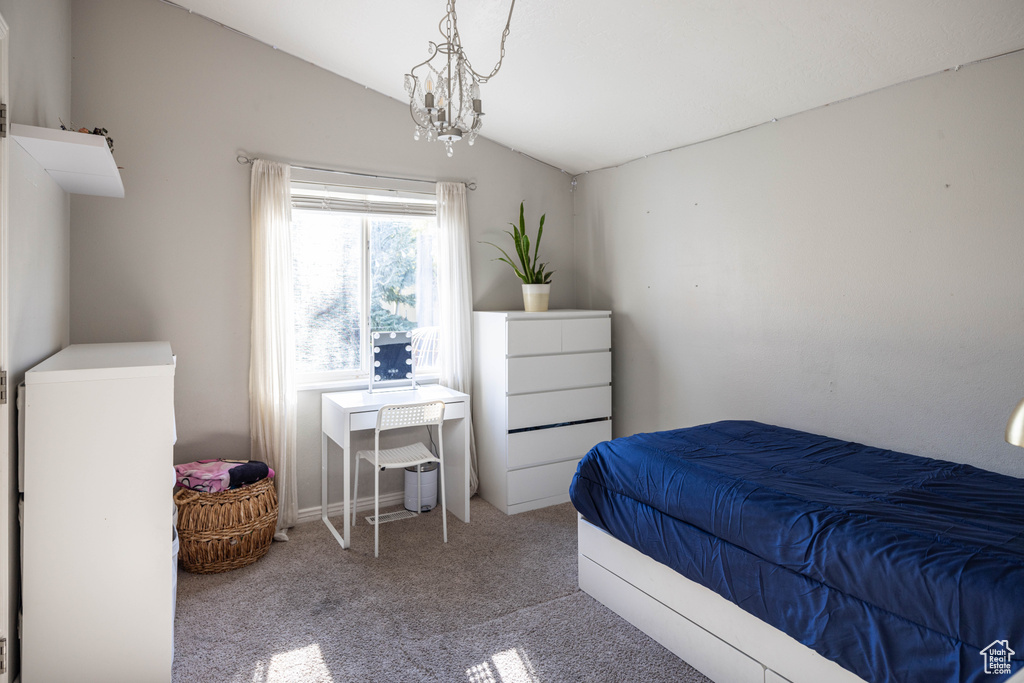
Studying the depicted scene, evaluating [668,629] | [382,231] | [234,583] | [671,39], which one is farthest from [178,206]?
[668,629]

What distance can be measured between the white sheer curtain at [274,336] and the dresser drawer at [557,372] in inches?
51.2

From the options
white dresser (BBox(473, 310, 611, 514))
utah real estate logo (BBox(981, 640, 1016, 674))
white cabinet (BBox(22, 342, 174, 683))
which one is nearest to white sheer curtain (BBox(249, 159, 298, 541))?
white dresser (BBox(473, 310, 611, 514))

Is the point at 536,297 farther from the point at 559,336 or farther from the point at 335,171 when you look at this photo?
the point at 335,171

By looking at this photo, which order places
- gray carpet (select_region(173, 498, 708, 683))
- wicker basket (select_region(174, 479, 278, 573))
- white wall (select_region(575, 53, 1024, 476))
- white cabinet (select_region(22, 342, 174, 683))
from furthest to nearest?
wicker basket (select_region(174, 479, 278, 573))
white wall (select_region(575, 53, 1024, 476))
gray carpet (select_region(173, 498, 708, 683))
white cabinet (select_region(22, 342, 174, 683))

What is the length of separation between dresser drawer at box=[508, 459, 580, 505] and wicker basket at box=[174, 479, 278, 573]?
57.1 inches

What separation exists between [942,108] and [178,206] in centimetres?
362

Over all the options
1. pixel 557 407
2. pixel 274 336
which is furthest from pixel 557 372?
pixel 274 336

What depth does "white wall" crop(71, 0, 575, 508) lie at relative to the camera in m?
3.02

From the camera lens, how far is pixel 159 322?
3.18m

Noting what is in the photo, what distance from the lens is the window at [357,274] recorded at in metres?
3.62

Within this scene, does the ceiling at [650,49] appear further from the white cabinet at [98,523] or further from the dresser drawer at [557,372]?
the white cabinet at [98,523]

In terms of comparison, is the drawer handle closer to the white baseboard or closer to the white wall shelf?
the white baseboard

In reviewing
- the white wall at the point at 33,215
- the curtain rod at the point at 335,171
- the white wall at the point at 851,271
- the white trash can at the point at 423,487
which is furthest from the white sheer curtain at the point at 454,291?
the white wall at the point at 33,215

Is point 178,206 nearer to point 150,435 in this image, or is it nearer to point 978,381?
point 150,435
